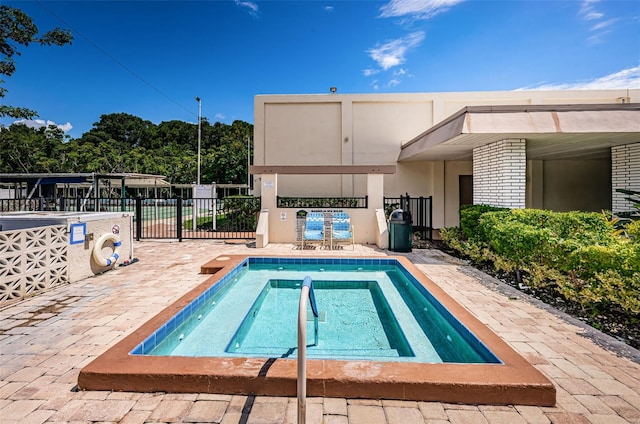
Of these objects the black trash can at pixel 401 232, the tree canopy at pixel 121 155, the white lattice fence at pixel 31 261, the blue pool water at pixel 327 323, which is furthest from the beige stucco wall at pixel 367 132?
the tree canopy at pixel 121 155

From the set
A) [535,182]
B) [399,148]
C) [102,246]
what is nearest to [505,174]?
Result: [399,148]

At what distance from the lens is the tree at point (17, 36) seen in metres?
10.8

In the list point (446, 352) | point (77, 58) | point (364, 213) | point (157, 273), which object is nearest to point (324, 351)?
point (446, 352)

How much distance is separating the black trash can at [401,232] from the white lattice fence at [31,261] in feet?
23.7

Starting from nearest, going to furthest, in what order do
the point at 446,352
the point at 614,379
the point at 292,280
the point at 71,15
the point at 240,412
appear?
the point at 240,412
the point at 614,379
the point at 446,352
the point at 292,280
the point at 71,15

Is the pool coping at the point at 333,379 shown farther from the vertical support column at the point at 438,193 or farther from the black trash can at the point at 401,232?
the vertical support column at the point at 438,193

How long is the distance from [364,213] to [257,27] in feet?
37.4

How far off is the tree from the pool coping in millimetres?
14221

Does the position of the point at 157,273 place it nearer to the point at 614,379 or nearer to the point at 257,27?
the point at 614,379

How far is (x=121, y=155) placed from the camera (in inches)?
1613

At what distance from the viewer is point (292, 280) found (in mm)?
5805

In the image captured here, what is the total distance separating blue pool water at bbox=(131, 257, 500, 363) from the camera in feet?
10.4

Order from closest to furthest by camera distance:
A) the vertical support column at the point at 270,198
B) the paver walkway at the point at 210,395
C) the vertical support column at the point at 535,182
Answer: the paver walkway at the point at 210,395 < the vertical support column at the point at 270,198 < the vertical support column at the point at 535,182

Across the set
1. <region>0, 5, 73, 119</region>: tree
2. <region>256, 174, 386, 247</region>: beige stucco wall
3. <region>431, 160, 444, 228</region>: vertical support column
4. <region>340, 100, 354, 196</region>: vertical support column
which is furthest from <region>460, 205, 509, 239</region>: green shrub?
<region>0, 5, 73, 119</region>: tree
